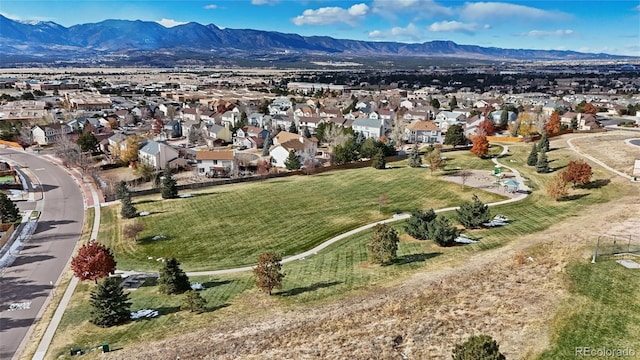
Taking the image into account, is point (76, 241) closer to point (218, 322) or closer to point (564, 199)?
point (218, 322)

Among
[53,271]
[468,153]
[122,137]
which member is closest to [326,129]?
[468,153]

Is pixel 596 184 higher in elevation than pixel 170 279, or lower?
higher

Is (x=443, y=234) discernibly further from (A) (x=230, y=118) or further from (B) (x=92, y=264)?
(A) (x=230, y=118)

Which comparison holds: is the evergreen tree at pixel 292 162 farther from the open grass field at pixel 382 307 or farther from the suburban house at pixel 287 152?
the open grass field at pixel 382 307

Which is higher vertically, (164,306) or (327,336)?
(327,336)

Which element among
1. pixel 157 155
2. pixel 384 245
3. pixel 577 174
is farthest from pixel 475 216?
pixel 157 155
